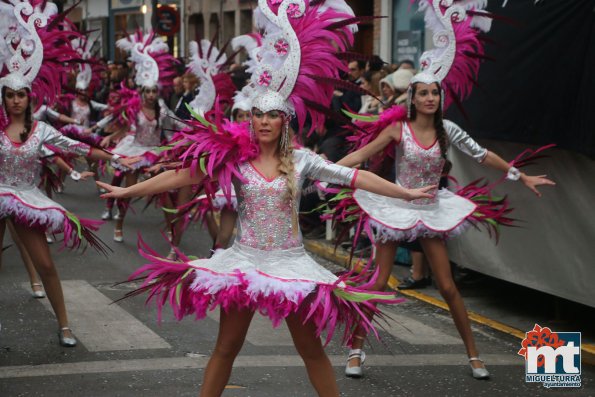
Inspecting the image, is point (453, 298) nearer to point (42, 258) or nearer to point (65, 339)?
point (65, 339)

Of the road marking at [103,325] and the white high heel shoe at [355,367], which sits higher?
the white high heel shoe at [355,367]

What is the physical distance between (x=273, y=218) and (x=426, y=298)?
15.1 feet

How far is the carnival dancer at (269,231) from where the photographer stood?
546 cm

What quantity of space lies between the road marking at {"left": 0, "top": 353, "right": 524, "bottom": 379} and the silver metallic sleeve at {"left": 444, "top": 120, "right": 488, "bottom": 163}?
1459 millimetres

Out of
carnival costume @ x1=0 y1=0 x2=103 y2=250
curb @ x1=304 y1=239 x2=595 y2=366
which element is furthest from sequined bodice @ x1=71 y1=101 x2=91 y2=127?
carnival costume @ x1=0 y1=0 x2=103 y2=250

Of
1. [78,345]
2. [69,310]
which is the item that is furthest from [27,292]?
[78,345]

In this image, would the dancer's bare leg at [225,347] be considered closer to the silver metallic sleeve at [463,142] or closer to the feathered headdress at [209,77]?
the silver metallic sleeve at [463,142]

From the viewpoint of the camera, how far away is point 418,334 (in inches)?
338

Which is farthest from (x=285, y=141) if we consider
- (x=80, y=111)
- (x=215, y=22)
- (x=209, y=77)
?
(x=215, y=22)

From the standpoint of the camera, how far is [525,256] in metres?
9.26

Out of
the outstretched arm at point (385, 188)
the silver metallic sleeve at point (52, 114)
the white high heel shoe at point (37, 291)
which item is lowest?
the white high heel shoe at point (37, 291)

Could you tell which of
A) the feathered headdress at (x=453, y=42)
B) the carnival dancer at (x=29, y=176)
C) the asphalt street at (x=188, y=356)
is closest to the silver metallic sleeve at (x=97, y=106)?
the asphalt street at (x=188, y=356)

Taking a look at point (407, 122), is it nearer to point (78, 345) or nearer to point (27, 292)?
point (78, 345)

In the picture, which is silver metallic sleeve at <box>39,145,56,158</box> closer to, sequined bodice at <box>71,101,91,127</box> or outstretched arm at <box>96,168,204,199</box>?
outstretched arm at <box>96,168,204,199</box>
